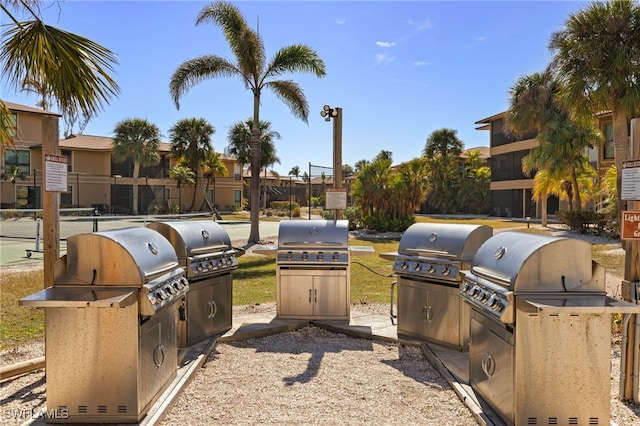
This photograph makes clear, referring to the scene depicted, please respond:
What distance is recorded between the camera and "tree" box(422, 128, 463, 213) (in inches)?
1690

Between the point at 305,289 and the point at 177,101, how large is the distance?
1067 centimetres

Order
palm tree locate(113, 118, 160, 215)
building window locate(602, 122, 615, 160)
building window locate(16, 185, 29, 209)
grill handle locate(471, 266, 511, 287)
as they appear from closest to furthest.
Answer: grill handle locate(471, 266, 511, 287) < building window locate(602, 122, 615, 160) < building window locate(16, 185, 29, 209) < palm tree locate(113, 118, 160, 215)

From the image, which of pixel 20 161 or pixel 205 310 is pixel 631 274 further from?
pixel 20 161

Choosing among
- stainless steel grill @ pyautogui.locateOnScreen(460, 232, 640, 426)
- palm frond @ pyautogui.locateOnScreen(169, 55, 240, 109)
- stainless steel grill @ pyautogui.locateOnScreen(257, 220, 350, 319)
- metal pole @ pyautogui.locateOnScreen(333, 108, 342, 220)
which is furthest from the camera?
palm frond @ pyautogui.locateOnScreen(169, 55, 240, 109)

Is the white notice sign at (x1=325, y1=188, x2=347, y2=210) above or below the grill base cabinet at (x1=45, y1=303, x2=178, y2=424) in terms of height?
above

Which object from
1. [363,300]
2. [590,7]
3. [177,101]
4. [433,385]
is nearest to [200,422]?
[433,385]

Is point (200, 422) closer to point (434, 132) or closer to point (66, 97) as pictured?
point (66, 97)

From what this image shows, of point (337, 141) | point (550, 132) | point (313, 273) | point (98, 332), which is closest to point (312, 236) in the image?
point (313, 273)

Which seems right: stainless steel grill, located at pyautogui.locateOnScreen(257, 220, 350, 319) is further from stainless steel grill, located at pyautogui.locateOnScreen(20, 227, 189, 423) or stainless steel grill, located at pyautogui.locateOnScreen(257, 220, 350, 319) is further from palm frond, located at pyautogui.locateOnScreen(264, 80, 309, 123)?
palm frond, located at pyautogui.locateOnScreen(264, 80, 309, 123)

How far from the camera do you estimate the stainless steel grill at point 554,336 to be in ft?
9.89

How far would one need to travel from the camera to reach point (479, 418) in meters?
3.29

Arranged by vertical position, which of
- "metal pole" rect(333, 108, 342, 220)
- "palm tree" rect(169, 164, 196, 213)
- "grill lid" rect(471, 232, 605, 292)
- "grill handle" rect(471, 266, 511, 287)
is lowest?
"grill handle" rect(471, 266, 511, 287)

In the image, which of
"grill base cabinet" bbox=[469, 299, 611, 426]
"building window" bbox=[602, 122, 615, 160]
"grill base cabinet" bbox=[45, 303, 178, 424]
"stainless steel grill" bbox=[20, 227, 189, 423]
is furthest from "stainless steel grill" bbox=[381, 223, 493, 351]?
"building window" bbox=[602, 122, 615, 160]

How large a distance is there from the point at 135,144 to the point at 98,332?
120 feet
